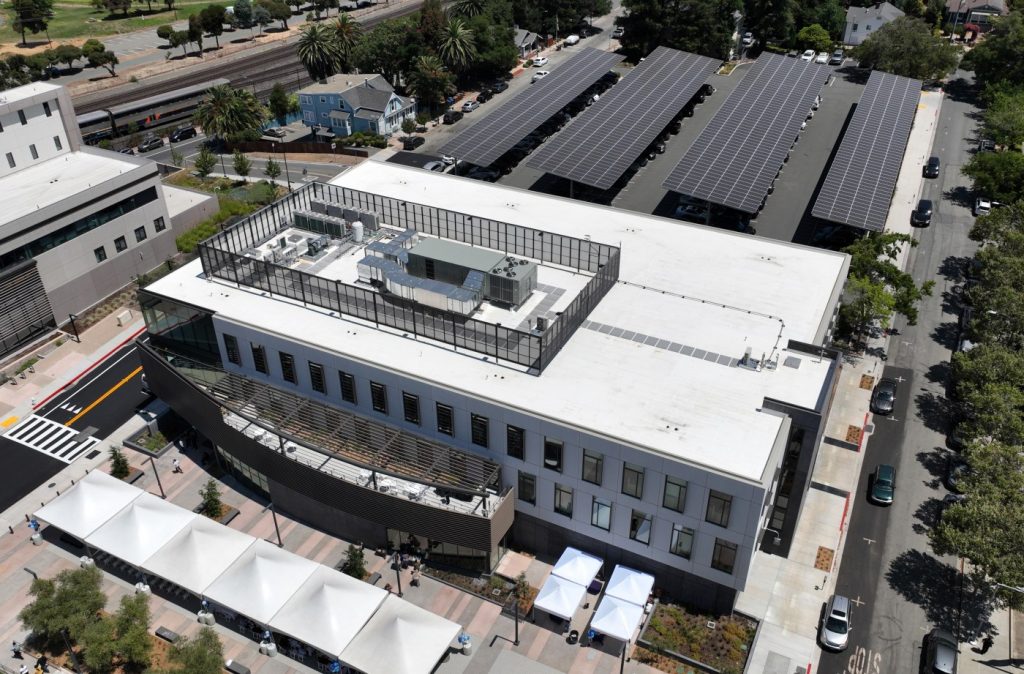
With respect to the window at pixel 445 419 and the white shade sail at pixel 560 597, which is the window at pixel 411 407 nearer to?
the window at pixel 445 419

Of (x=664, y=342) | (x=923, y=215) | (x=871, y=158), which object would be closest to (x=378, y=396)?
(x=664, y=342)

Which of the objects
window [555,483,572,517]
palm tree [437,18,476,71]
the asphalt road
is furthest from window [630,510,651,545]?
palm tree [437,18,476,71]

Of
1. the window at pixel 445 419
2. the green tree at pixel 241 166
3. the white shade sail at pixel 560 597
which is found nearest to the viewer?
the white shade sail at pixel 560 597

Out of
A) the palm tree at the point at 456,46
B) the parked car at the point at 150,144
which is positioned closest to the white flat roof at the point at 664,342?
the parked car at the point at 150,144

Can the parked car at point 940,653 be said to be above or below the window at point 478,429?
below

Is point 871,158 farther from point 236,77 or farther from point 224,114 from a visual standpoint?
point 236,77

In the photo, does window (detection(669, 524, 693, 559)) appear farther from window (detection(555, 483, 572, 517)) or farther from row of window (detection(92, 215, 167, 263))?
row of window (detection(92, 215, 167, 263))
